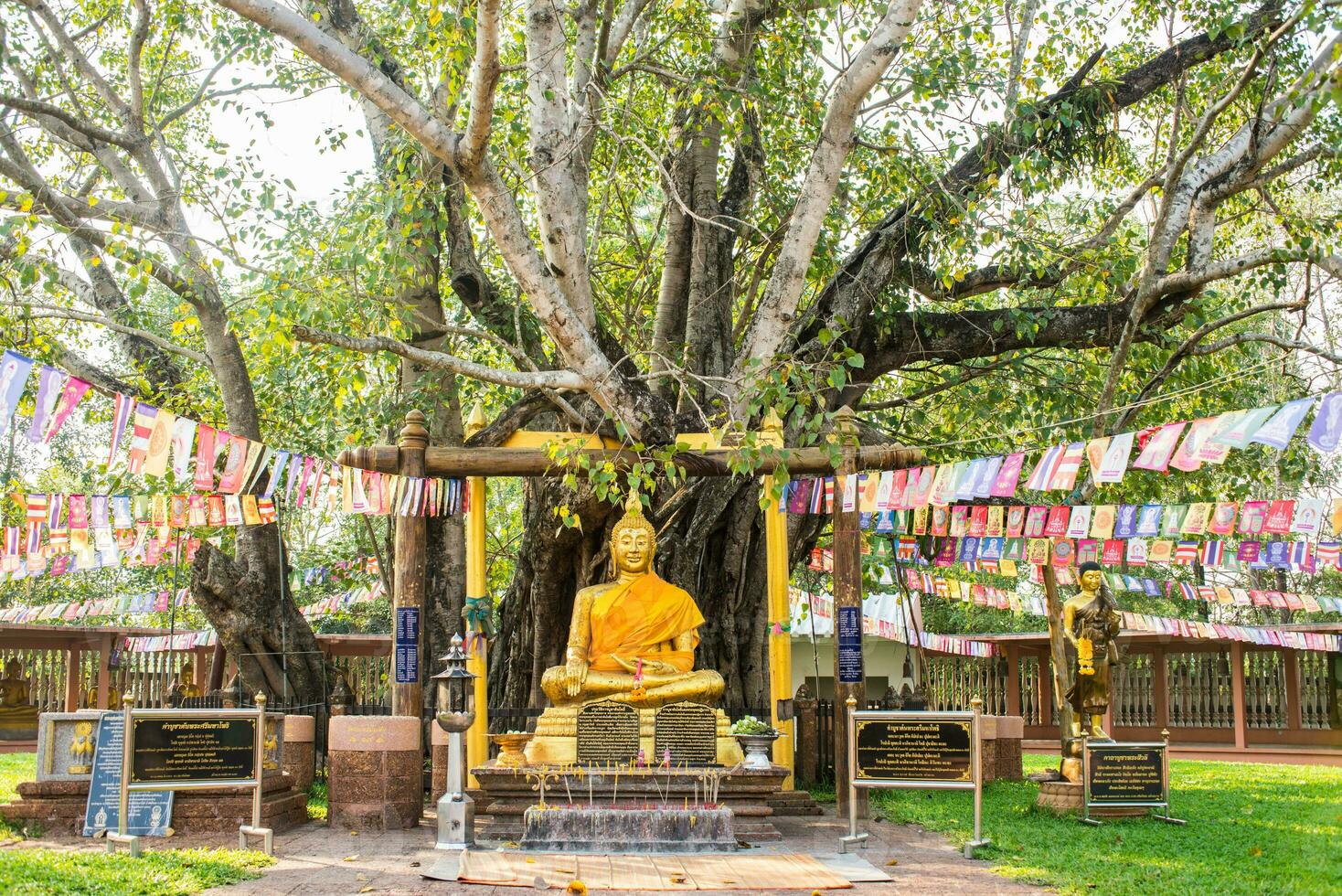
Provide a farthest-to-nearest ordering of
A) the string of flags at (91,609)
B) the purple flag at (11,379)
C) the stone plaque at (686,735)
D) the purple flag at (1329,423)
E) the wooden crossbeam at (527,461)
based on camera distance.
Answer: the string of flags at (91,609)
the wooden crossbeam at (527,461)
the stone plaque at (686,735)
the purple flag at (11,379)
the purple flag at (1329,423)

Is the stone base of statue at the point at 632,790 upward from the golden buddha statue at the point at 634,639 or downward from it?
downward

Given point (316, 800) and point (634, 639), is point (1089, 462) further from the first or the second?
point (316, 800)

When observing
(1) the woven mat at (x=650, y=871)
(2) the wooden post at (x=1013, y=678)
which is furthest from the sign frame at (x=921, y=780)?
(2) the wooden post at (x=1013, y=678)

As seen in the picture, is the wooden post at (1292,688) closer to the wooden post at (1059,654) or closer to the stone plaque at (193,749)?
the wooden post at (1059,654)

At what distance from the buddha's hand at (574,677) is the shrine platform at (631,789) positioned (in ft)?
3.77

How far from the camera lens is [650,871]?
25.5ft

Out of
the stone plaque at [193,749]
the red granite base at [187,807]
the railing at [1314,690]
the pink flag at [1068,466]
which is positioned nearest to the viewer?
the stone plaque at [193,749]

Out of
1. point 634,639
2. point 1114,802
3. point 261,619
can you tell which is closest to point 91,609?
point 261,619

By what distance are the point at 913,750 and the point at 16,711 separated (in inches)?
708

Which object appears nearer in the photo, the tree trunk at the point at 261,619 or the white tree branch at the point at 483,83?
the white tree branch at the point at 483,83

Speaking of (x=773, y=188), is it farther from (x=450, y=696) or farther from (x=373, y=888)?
(x=373, y=888)

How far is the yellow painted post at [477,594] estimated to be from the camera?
11258mm

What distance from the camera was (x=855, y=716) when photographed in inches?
347

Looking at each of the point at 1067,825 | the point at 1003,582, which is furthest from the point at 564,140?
the point at 1003,582
